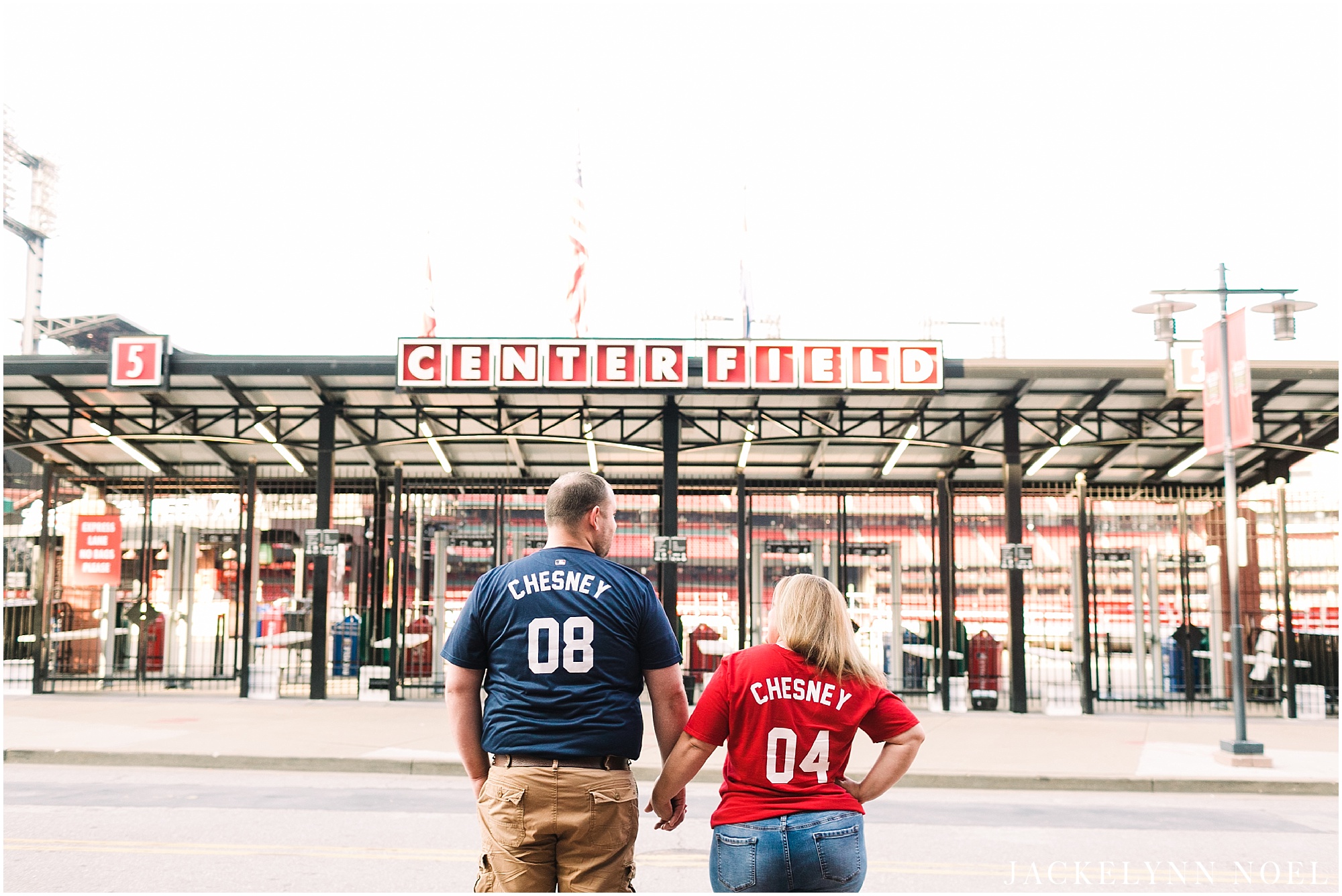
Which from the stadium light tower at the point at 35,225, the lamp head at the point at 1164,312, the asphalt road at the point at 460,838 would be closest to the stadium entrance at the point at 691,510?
the lamp head at the point at 1164,312

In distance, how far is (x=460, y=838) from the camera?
7641mm

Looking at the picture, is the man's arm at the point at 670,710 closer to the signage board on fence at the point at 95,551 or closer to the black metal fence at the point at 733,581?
the black metal fence at the point at 733,581

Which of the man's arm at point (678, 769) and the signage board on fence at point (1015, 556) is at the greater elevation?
the signage board on fence at point (1015, 556)

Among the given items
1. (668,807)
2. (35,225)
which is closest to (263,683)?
(668,807)

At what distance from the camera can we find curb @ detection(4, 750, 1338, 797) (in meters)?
10.2

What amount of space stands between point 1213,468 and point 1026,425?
450cm

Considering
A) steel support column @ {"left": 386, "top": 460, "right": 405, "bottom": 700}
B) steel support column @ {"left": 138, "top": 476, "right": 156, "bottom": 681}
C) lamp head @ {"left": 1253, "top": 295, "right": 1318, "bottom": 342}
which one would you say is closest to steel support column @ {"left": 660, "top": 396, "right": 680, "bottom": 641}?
steel support column @ {"left": 386, "top": 460, "right": 405, "bottom": 700}

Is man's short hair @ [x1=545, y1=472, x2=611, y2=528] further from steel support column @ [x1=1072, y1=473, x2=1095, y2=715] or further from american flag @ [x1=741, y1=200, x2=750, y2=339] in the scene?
american flag @ [x1=741, y1=200, x2=750, y2=339]

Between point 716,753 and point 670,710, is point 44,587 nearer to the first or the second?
point 716,753

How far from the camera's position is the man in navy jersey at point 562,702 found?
323 centimetres

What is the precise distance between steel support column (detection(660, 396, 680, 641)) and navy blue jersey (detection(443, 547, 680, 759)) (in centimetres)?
1182

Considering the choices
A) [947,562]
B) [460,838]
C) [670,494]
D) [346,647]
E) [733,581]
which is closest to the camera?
[460,838]

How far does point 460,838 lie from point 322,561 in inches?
358

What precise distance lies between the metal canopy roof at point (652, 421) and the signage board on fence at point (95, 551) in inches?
57.1
